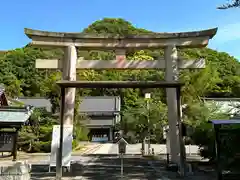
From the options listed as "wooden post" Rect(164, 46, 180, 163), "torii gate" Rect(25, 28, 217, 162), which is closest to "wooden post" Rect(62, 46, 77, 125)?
"torii gate" Rect(25, 28, 217, 162)

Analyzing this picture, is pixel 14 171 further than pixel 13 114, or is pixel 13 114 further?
pixel 13 114

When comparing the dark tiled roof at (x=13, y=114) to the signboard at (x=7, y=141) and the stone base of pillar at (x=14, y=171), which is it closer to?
the signboard at (x=7, y=141)

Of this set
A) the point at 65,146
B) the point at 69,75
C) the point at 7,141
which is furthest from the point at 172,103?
the point at 7,141

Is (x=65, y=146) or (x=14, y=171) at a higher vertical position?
(x=65, y=146)

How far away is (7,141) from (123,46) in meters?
6.46

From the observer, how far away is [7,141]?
467 inches

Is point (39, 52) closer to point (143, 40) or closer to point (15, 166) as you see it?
point (143, 40)

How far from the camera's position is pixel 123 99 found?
45812mm

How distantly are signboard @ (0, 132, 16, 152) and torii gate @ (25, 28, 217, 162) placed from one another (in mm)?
3491

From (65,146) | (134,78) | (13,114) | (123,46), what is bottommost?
(65,146)

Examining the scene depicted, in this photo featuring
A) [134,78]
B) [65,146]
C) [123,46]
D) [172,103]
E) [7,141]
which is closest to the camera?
[65,146]

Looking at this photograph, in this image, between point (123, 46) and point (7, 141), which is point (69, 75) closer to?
point (123, 46)

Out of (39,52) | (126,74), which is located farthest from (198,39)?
(39,52)

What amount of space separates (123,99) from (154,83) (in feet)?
121
